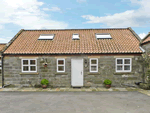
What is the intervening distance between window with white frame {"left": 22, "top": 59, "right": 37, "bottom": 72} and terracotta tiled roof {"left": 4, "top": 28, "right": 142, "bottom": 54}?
2.83ft

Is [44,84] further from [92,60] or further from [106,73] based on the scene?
[106,73]

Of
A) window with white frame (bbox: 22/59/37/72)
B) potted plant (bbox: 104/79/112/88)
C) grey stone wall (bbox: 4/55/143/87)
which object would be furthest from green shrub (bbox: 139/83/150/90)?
window with white frame (bbox: 22/59/37/72)

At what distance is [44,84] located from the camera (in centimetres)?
1030

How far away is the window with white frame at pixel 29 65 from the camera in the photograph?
10.8 meters

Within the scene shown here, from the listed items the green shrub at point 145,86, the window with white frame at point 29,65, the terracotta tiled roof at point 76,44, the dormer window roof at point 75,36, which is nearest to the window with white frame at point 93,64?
the terracotta tiled roof at point 76,44

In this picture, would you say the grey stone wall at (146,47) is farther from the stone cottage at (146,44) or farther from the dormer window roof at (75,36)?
the dormer window roof at (75,36)

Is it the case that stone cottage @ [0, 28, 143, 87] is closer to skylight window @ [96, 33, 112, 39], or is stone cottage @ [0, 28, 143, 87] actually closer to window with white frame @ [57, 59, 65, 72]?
window with white frame @ [57, 59, 65, 72]

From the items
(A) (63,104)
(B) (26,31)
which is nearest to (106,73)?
(A) (63,104)

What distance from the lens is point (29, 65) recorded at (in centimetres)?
1075

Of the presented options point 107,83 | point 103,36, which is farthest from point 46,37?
point 107,83

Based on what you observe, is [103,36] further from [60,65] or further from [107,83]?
[60,65]

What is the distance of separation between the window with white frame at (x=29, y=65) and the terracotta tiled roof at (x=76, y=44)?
86 centimetres

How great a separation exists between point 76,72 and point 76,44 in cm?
289

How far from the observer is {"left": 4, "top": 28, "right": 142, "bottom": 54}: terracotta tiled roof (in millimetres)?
10664
